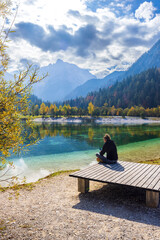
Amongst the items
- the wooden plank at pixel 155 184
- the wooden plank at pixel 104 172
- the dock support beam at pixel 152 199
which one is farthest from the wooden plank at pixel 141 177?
the wooden plank at pixel 104 172

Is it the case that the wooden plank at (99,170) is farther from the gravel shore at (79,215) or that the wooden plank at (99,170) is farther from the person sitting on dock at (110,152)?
the gravel shore at (79,215)

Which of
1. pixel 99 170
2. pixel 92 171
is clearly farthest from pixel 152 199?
pixel 92 171

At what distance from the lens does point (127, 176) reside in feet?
33.1

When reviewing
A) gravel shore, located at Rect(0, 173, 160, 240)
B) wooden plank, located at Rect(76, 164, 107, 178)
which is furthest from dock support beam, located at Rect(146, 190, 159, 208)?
wooden plank, located at Rect(76, 164, 107, 178)

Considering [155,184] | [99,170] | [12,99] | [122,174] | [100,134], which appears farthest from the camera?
[100,134]

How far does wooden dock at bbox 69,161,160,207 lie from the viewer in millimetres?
8781

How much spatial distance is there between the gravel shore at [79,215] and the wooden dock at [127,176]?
626 millimetres

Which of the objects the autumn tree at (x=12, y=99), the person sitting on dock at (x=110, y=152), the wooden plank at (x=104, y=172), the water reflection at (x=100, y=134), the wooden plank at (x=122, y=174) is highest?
the autumn tree at (x=12, y=99)

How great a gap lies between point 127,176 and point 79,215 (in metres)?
3.34

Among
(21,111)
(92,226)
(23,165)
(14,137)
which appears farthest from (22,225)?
(23,165)

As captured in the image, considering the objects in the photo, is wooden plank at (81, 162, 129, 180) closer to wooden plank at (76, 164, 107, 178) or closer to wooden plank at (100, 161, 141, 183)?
wooden plank at (76, 164, 107, 178)

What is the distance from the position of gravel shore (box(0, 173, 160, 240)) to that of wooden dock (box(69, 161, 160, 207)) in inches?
24.7

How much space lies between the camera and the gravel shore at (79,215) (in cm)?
684

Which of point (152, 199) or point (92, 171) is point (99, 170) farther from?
point (152, 199)
